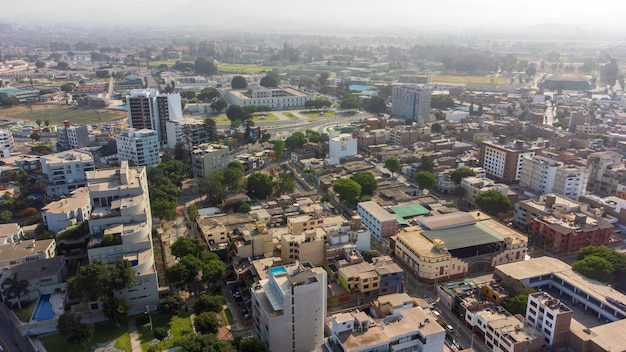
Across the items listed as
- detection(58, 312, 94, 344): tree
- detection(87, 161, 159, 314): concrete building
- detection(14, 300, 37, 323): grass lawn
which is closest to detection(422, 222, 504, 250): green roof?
detection(87, 161, 159, 314): concrete building

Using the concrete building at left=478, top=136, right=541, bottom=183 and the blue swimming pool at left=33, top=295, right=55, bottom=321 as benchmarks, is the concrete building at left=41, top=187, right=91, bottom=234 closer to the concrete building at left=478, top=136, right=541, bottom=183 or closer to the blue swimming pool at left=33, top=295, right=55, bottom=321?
the blue swimming pool at left=33, top=295, right=55, bottom=321

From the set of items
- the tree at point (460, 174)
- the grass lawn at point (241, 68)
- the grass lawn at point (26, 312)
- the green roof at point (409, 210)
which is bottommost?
the grass lawn at point (26, 312)

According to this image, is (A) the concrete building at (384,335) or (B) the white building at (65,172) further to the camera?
(B) the white building at (65,172)

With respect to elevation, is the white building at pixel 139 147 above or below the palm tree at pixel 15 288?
above

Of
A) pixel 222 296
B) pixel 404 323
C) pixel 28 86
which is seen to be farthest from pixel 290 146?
pixel 28 86

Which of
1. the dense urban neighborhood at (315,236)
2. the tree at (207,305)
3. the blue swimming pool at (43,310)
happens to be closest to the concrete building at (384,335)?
the dense urban neighborhood at (315,236)

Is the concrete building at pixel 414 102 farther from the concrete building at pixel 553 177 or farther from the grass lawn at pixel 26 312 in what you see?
the grass lawn at pixel 26 312

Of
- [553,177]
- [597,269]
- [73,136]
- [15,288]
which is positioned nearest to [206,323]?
[15,288]
